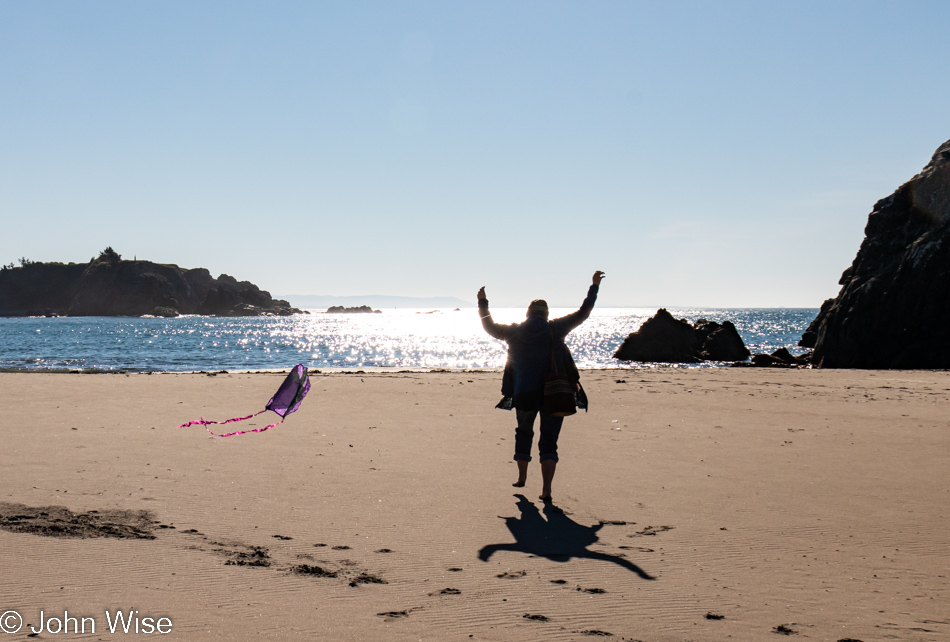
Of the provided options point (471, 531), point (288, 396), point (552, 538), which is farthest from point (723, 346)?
point (471, 531)

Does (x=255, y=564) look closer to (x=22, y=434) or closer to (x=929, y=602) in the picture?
(x=929, y=602)

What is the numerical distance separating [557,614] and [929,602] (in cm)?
235

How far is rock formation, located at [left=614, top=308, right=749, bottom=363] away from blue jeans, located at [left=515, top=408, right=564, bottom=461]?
37.7m

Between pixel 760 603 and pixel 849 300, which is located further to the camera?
pixel 849 300

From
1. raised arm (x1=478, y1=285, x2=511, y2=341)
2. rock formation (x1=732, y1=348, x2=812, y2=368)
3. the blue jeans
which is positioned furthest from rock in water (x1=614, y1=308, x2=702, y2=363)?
the blue jeans

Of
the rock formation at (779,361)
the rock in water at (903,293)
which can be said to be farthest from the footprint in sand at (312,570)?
the rock formation at (779,361)

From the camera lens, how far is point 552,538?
5.38 meters

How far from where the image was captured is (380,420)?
467 inches

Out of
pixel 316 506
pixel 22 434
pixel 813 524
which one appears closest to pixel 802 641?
pixel 813 524

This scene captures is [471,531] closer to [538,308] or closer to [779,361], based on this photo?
[538,308]

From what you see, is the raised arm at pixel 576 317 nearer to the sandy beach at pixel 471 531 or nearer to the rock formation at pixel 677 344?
the sandy beach at pixel 471 531

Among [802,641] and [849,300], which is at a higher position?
[849,300]

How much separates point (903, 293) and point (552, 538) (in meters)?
32.8

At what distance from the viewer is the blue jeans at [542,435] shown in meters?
6.67
